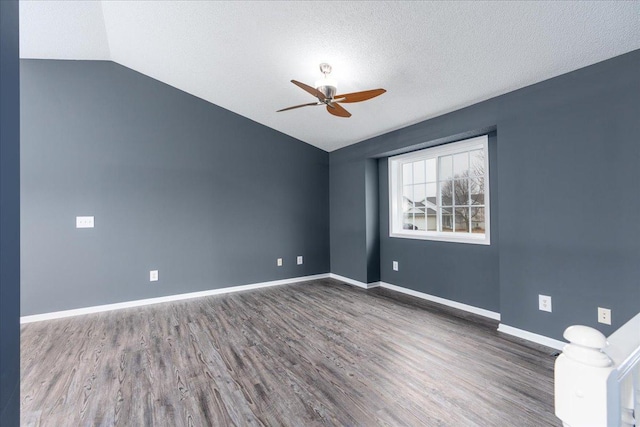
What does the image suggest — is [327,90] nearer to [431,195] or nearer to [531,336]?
[431,195]

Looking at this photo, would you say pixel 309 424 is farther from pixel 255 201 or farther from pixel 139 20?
pixel 139 20

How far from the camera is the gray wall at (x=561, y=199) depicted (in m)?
2.02

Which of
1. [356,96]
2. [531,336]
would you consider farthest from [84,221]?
[531,336]

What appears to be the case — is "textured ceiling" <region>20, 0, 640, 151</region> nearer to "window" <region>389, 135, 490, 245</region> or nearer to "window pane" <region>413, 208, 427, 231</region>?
"window" <region>389, 135, 490, 245</region>

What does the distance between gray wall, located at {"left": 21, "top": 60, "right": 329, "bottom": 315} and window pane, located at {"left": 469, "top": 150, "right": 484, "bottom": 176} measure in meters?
2.61

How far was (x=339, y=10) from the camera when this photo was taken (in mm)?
2143

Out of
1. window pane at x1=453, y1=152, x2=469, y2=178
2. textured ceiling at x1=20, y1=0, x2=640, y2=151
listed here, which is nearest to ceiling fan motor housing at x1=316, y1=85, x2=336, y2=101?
textured ceiling at x1=20, y1=0, x2=640, y2=151

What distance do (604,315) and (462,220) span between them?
1.55m

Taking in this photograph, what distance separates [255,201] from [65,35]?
274cm

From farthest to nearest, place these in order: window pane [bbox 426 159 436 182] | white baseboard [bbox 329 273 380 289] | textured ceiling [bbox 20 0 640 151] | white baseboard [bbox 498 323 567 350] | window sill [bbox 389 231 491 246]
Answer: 1. white baseboard [bbox 329 273 380 289]
2. window pane [bbox 426 159 436 182]
3. window sill [bbox 389 231 491 246]
4. white baseboard [bbox 498 323 567 350]
5. textured ceiling [bbox 20 0 640 151]

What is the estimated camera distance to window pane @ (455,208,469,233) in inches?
134

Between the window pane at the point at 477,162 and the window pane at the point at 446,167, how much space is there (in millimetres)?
265

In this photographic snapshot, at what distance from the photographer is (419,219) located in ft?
13.2

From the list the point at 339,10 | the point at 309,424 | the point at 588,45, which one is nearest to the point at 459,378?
the point at 309,424
